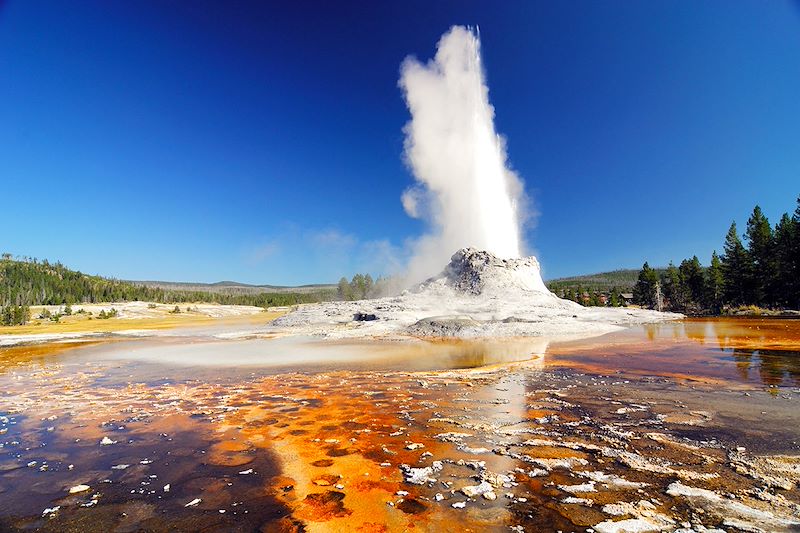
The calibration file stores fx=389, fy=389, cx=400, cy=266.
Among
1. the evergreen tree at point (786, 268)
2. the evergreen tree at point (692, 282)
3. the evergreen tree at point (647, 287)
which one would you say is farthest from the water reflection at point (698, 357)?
the evergreen tree at point (647, 287)

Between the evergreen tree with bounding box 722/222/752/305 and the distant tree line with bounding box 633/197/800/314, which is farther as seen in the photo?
the evergreen tree with bounding box 722/222/752/305

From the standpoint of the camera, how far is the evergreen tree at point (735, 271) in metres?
56.0

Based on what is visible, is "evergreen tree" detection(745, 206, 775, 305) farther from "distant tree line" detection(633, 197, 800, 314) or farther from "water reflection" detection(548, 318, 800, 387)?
"water reflection" detection(548, 318, 800, 387)

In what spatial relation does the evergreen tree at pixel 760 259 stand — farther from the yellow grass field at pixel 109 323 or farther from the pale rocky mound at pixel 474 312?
the yellow grass field at pixel 109 323

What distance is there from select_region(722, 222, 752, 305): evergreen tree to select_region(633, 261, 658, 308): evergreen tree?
12.9 m

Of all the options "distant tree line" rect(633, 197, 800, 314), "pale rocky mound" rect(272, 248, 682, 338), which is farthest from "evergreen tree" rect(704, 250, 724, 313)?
"pale rocky mound" rect(272, 248, 682, 338)

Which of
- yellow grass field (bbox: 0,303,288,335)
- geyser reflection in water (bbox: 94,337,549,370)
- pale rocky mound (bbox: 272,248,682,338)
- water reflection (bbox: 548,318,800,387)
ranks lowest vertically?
yellow grass field (bbox: 0,303,288,335)

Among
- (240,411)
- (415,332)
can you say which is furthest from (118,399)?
(415,332)

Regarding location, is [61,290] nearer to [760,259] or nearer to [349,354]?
[349,354]

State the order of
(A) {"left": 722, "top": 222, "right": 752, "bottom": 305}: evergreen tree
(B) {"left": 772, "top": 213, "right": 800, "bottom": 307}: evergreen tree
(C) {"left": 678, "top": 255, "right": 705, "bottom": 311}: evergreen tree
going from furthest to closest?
(C) {"left": 678, "top": 255, "right": 705, "bottom": 311}: evergreen tree → (A) {"left": 722, "top": 222, "right": 752, "bottom": 305}: evergreen tree → (B) {"left": 772, "top": 213, "right": 800, "bottom": 307}: evergreen tree

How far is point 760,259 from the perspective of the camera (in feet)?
179

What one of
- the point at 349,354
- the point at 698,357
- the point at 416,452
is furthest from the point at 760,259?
the point at 416,452

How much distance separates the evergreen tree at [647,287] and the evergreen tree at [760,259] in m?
17.0

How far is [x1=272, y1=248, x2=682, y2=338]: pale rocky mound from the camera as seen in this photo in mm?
29516
